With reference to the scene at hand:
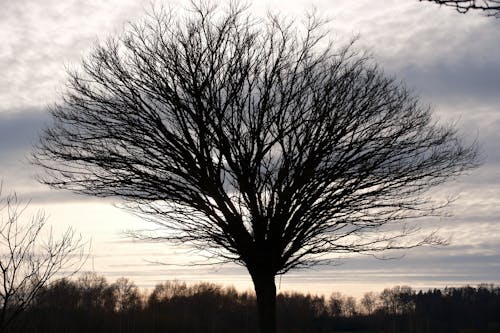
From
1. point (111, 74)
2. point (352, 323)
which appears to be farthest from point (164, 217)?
point (352, 323)

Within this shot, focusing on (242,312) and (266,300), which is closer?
(266,300)

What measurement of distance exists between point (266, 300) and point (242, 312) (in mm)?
61739

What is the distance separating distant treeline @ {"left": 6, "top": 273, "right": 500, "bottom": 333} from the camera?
4694 cm

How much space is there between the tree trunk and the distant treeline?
15.0 metres

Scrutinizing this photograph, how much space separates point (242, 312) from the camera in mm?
71750

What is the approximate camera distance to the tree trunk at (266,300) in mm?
11742

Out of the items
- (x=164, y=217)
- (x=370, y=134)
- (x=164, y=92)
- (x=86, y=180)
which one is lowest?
(x=164, y=217)

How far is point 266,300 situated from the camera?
11.8 metres

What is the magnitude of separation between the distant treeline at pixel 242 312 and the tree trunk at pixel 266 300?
15008mm

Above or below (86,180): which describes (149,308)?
below

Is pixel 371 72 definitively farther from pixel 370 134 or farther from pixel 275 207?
pixel 275 207

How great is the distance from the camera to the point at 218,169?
1192 centimetres

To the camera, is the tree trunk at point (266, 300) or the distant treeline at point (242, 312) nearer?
the tree trunk at point (266, 300)

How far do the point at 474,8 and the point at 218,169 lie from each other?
27.0ft
